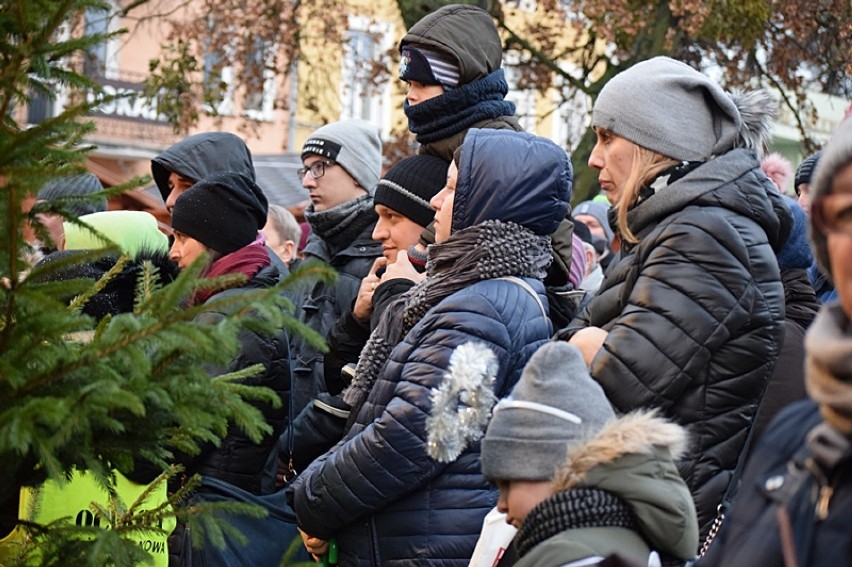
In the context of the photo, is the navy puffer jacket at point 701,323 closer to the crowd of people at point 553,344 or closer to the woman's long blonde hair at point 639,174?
the crowd of people at point 553,344

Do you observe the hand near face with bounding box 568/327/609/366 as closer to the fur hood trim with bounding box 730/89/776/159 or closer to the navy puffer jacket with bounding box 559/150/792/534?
the navy puffer jacket with bounding box 559/150/792/534

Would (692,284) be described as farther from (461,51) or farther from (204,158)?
(204,158)

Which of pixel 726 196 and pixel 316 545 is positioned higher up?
pixel 726 196

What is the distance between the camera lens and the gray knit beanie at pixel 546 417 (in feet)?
11.3

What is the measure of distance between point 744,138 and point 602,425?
1.53 meters

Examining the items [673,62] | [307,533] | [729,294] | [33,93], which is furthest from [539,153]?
[33,93]

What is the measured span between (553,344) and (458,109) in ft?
7.91

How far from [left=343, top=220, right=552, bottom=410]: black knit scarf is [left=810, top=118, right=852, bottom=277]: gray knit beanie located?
7.48 feet

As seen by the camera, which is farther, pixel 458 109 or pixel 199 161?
pixel 199 161

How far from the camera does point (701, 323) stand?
13.2 feet

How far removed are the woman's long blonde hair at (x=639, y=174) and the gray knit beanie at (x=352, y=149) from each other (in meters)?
2.68

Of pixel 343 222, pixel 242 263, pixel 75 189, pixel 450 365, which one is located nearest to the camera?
pixel 450 365

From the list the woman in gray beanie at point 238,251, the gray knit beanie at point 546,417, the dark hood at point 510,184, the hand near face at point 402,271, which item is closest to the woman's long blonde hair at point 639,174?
the dark hood at point 510,184

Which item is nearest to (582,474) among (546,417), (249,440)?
(546,417)
